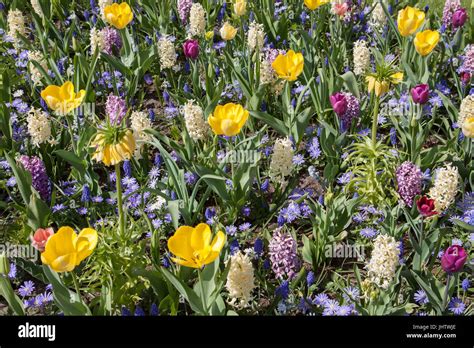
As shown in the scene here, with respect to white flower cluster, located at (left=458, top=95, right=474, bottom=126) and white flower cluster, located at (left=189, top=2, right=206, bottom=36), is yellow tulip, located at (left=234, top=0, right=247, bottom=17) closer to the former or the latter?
white flower cluster, located at (left=189, top=2, right=206, bottom=36)

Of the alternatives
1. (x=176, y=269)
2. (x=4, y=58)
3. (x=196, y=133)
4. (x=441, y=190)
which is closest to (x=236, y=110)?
→ (x=196, y=133)

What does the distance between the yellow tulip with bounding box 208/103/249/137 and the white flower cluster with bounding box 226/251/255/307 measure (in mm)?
681

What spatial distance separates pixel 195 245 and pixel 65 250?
17.4 inches

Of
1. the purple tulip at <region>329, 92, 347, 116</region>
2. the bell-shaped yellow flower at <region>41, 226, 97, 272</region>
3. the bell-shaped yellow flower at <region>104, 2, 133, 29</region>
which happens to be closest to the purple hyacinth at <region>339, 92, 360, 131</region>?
the purple tulip at <region>329, 92, 347, 116</region>

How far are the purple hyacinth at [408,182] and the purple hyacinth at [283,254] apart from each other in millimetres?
650

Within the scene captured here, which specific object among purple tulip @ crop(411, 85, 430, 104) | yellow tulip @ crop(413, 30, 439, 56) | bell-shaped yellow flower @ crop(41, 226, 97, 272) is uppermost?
yellow tulip @ crop(413, 30, 439, 56)

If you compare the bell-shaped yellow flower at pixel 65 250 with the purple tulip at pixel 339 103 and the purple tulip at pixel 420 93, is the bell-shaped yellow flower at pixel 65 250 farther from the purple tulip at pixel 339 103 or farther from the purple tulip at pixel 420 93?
the purple tulip at pixel 420 93

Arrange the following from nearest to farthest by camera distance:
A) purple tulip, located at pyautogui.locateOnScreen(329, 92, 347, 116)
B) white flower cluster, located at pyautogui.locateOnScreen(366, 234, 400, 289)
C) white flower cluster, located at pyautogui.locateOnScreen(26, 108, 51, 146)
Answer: white flower cluster, located at pyautogui.locateOnScreen(366, 234, 400, 289)
purple tulip, located at pyautogui.locateOnScreen(329, 92, 347, 116)
white flower cluster, located at pyautogui.locateOnScreen(26, 108, 51, 146)

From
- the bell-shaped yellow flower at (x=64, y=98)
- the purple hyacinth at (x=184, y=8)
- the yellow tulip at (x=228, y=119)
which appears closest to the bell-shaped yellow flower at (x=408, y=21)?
the yellow tulip at (x=228, y=119)

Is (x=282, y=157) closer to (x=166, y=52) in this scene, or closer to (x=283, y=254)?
(x=283, y=254)

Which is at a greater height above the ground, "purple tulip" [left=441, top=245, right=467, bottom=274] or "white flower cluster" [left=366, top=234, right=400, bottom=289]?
"purple tulip" [left=441, top=245, right=467, bottom=274]

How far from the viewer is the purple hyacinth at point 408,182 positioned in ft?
10.3

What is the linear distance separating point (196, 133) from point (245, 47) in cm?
116

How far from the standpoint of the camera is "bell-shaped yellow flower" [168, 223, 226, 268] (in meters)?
2.35
